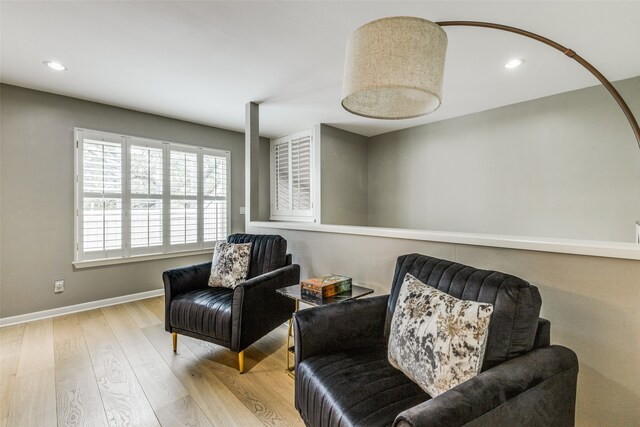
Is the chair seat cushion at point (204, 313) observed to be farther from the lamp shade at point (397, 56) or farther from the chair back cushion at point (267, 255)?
the lamp shade at point (397, 56)

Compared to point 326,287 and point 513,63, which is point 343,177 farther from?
point 326,287

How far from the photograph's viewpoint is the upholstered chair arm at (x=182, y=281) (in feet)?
7.30

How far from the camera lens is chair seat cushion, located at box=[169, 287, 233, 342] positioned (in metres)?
1.98

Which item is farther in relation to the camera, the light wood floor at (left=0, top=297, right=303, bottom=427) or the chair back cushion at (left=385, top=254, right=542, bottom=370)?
the light wood floor at (left=0, top=297, right=303, bottom=427)

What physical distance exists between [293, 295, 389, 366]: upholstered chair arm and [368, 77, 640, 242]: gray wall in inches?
95.8

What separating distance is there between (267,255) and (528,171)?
2830 mm

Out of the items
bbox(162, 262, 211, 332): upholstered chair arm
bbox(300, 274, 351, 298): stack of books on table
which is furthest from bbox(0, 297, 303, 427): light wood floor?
bbox(300, 274, 351, 298): stack of books on table

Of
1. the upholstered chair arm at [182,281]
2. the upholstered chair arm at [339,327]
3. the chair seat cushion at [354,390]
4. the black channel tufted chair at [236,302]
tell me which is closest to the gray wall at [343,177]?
the black channel tufted chair at [236,302]

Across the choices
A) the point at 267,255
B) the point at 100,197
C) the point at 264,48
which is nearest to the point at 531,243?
the point at 267,255

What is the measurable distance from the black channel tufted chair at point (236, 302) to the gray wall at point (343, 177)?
5.45ft

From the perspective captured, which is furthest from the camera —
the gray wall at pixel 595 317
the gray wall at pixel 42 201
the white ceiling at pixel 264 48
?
the gray wall at pixel 42 201

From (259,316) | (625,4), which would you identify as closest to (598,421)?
(259,316)

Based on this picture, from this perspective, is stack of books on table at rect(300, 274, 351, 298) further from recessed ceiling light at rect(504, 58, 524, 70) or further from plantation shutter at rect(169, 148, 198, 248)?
plantation shutter at rect(169, 148, 198, 248)

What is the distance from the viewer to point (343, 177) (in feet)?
14.3
